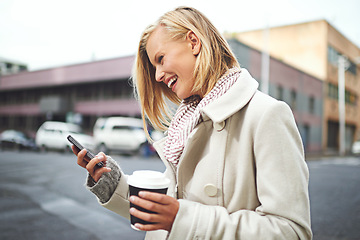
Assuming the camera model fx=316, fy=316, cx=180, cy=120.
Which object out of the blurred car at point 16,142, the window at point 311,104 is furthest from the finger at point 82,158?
the window at point 311,104

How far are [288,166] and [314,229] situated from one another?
159 inches

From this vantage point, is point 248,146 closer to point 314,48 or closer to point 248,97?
point 248,97

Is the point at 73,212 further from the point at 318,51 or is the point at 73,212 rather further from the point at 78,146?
the point at 318,51

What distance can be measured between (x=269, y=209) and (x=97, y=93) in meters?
30.3

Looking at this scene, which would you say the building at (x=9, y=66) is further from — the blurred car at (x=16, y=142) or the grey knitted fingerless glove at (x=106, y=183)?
the grey knitted fingerless glove at (x=106, y=183)

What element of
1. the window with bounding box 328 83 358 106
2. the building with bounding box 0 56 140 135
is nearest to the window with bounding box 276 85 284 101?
the window with bounding box 328 83 358 106

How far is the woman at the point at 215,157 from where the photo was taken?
41.6 inches

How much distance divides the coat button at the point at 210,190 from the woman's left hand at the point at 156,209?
171mm

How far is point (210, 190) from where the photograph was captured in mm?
1182

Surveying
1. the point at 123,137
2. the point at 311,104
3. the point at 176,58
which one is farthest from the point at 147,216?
the point at 311,104

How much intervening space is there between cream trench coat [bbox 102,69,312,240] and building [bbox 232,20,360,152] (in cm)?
3076

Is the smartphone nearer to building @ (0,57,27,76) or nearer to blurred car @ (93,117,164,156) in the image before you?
blurred car @ (93,117,164,156)

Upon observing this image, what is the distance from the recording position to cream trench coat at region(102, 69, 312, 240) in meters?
1.06

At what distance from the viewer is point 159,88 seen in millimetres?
1817
